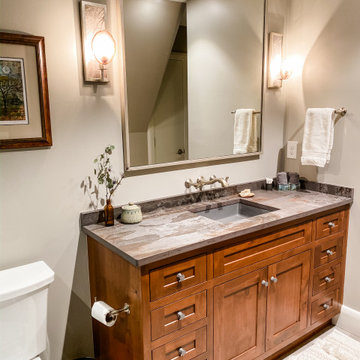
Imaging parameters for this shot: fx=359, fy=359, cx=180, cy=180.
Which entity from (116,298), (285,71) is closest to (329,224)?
(285,71)

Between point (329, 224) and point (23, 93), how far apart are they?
182 centimetres

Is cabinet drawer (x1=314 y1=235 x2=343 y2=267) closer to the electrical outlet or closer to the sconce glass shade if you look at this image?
the electrical outlet

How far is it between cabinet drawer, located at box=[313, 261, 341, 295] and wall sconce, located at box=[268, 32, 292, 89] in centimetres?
125

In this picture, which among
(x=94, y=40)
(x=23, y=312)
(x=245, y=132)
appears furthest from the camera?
(x=245, y=132)

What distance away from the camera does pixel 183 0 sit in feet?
6.53

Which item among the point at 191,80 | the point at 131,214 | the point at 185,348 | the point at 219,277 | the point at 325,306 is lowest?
the point at 325,306

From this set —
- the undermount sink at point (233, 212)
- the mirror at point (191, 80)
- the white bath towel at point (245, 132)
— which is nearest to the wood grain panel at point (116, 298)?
the mirror at point (191, 80)

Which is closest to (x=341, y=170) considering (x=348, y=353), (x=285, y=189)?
(x=285, y=189)

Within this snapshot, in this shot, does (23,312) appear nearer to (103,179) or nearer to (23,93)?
(103,179)

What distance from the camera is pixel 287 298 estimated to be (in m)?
2.04

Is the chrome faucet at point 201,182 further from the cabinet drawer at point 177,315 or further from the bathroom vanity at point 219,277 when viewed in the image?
the cabinet drawer at point 177,315

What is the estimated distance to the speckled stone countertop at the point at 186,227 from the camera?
1.50m

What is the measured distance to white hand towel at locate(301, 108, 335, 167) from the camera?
2.26 metres

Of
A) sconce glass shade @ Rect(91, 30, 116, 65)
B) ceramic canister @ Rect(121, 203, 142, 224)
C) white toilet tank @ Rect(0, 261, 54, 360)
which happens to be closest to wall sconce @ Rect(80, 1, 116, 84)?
sconce glass shade @ Rect(91, 30, 116, 65)
